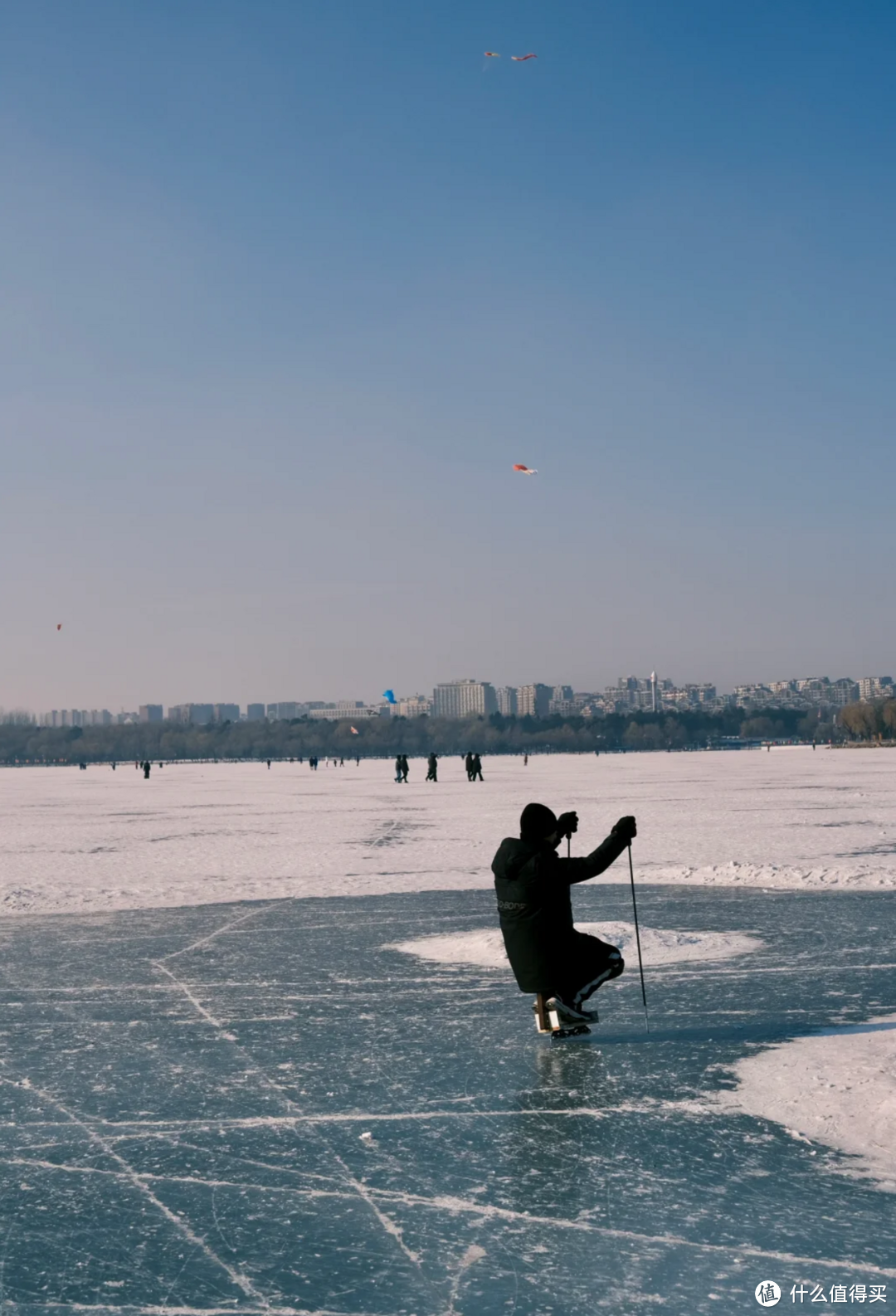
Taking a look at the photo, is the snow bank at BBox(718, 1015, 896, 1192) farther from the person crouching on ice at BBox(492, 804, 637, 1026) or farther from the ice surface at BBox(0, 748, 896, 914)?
the ice surface at BBox(0, 748, 896, 914)

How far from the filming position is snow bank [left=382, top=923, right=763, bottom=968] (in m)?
9.72

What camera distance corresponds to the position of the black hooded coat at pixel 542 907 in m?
6.70

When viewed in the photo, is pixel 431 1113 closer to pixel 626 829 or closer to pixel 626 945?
pixel 626 829

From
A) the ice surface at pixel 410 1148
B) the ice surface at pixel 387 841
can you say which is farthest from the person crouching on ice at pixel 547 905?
the ice surface at pixel 387 841

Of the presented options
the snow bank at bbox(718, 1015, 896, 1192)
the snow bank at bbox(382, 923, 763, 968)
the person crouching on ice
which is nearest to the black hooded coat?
the person crouching on ice

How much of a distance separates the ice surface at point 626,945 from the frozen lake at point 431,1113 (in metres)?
0.05

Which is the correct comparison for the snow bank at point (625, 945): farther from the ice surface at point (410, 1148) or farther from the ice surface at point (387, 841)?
the ice surface at point (387, 841)

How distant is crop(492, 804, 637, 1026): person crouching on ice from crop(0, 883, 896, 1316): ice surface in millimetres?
404

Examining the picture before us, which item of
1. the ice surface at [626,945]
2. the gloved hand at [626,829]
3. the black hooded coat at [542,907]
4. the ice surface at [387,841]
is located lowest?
the ice surface at [387,841]

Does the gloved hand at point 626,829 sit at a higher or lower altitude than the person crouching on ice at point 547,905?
higher

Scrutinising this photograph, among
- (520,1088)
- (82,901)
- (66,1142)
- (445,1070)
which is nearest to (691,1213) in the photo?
(520,1088)

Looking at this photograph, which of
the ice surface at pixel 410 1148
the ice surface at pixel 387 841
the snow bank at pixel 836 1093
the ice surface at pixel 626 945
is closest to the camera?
the ice surface at pixel 410 1148

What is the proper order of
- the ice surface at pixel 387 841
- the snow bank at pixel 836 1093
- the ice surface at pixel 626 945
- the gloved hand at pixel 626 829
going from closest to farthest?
the snow bank at pixel 836 1093 < the gloved hand at pixel 626 829 < the ice surface at pixel 626 945 < the ice surface at pixel 387 841

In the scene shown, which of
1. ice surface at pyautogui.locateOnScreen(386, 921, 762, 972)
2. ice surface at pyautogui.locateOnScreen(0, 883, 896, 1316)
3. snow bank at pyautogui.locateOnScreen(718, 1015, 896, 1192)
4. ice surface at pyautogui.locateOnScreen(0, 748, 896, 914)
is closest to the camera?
ice surface at pyautogui.locateOnScreen(0, 883, 896, 1316)
